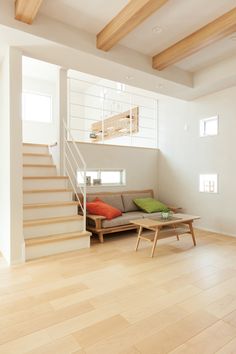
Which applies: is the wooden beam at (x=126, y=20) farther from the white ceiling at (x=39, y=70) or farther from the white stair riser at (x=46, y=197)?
the white ceiling at (x=39, y=70)

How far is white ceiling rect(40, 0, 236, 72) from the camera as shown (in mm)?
2684

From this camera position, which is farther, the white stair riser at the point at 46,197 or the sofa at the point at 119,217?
the sofa at the point at 119,217

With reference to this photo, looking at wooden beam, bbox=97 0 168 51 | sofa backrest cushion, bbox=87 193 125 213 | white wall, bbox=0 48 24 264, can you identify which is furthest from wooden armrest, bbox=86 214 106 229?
wooden beam, bbox=97 0 168 51

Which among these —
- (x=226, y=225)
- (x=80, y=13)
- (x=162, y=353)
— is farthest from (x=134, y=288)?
(x=80, y=13)

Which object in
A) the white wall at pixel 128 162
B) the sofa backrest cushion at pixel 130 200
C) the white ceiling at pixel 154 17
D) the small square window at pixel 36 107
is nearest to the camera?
the white ceiling at pixel 154 17

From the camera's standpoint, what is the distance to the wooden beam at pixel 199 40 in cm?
283

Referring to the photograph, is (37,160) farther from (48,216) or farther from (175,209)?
(175,209)

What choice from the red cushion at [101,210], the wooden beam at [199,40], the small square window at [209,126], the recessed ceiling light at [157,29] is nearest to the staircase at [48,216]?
the red cushion at [101,210]

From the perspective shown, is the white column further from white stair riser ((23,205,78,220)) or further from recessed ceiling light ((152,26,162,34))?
recessed ceiling light ((152,26,162,34))

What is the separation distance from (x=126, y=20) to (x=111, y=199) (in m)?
3.26

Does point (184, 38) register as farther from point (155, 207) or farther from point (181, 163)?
point (155, 207)

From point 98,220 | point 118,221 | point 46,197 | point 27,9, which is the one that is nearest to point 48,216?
point 46,197

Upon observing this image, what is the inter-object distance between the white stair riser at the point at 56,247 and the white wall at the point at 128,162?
60.9 inches

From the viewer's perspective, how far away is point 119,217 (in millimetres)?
4348
